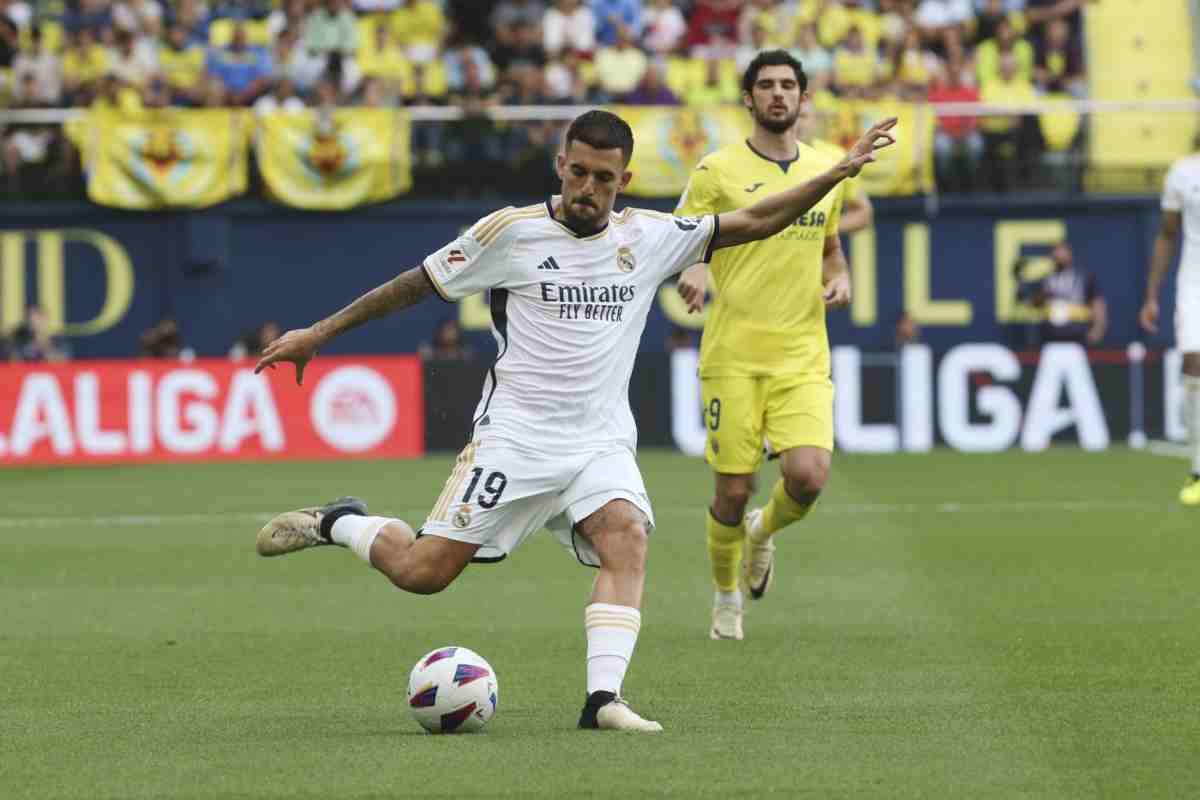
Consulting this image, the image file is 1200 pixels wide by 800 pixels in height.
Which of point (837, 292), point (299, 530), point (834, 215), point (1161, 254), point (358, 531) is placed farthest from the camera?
point (1161, 254)

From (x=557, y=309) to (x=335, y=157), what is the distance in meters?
18.1

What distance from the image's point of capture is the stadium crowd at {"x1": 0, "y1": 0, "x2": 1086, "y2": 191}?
83.4ft

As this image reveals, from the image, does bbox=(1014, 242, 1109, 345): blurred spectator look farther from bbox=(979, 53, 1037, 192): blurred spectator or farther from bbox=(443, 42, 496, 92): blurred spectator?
bbox=(443, 42, 496, 92): blurred spectator

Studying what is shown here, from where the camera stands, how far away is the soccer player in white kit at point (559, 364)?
740cm

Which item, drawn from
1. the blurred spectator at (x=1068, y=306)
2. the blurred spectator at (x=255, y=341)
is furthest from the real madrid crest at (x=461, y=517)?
the blurred spectator at (x=1068, y=306)

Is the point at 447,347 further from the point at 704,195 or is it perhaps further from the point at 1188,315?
the point at 704,195

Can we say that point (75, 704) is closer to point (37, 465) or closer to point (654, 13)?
point (37, 465)

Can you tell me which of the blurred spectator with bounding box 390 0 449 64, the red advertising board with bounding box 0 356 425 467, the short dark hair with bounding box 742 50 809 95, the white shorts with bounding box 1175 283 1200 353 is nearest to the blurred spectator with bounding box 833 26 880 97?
the blurred spectator with bounding box 390 0 449 64

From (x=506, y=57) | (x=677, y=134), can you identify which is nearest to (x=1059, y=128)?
(x=677, y=134)

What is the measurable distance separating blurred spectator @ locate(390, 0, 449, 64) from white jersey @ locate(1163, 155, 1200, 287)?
13.4 m

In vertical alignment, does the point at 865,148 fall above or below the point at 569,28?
below

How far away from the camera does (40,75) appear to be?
25.7 meters

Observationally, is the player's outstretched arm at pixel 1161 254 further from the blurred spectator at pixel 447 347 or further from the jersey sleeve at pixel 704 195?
the blurred spectator at pixel 447 347

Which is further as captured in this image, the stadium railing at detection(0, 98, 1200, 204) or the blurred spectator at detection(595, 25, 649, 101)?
the blurred spectator at detection(595, 25, 649, 101)
